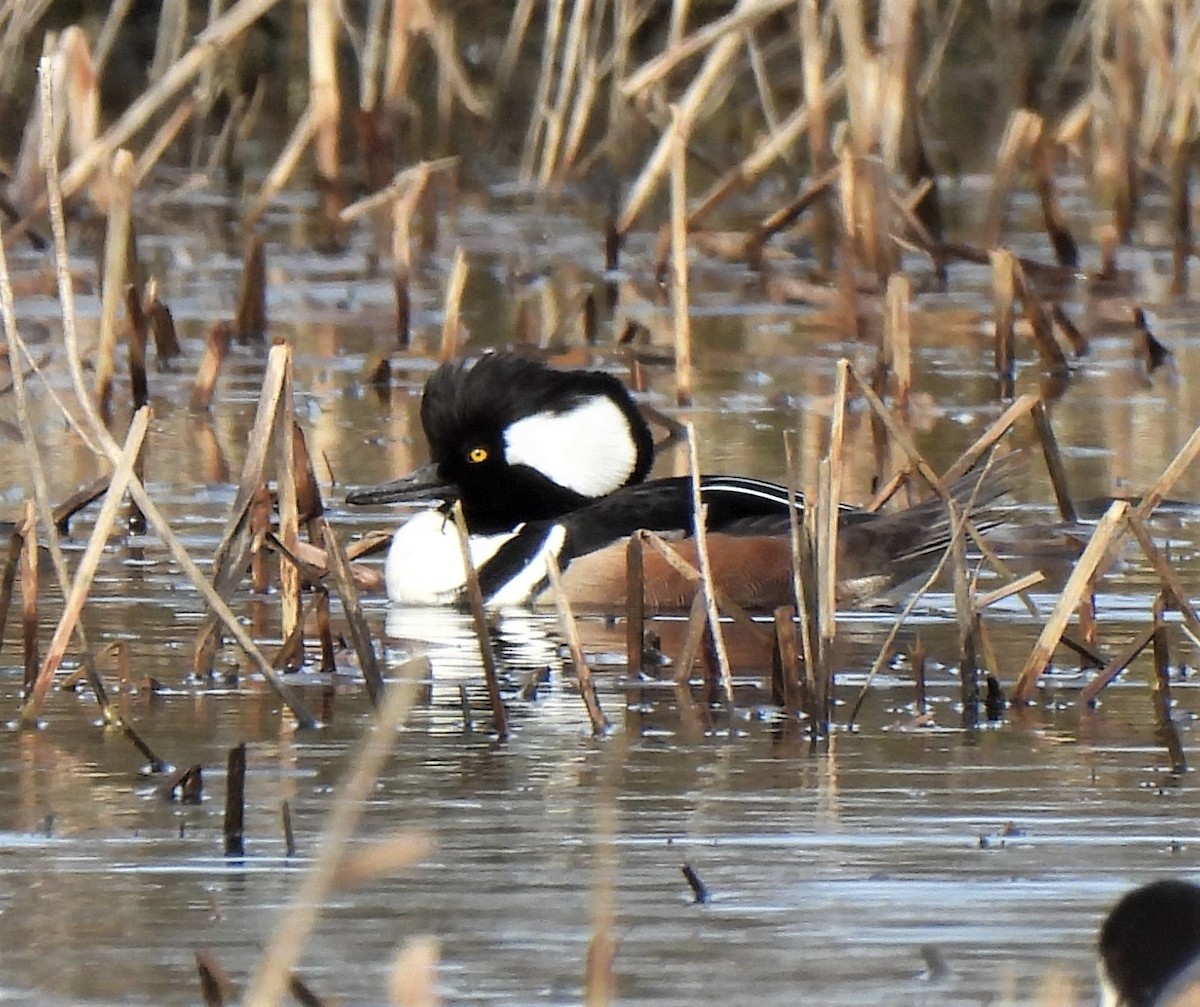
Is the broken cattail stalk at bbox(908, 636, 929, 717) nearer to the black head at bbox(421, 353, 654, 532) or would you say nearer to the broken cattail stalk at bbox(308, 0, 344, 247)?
the black head at bbox(421, 353, 654, 532)

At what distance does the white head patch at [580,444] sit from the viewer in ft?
25.9

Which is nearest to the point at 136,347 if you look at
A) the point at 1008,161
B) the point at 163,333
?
the point at 163,333

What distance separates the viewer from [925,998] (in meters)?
3.83

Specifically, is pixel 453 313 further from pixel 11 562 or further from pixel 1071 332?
pixel 11 562

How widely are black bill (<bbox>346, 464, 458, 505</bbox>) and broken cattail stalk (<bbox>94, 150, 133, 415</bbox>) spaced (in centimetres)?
131

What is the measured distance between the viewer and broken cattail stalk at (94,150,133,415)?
8969 millimetres

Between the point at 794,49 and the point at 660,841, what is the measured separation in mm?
17728

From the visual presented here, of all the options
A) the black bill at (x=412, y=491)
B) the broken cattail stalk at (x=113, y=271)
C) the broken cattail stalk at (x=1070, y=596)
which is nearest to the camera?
the broken cattail stalk at (x=1070, y=596)

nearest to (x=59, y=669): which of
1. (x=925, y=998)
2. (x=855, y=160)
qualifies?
(x=925, y=998)

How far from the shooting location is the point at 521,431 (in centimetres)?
789

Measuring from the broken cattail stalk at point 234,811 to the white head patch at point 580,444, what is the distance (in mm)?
3299

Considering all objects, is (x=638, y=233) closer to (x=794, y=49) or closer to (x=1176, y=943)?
(x=794, y=49)

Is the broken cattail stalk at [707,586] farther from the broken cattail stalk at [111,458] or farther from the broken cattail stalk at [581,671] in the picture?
the broken cattail stalk at [111,458]

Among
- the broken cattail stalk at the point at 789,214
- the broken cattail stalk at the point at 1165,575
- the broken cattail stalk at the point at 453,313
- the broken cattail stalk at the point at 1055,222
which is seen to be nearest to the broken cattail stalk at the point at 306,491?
the broken cattail stalk at the point at 1165,575
